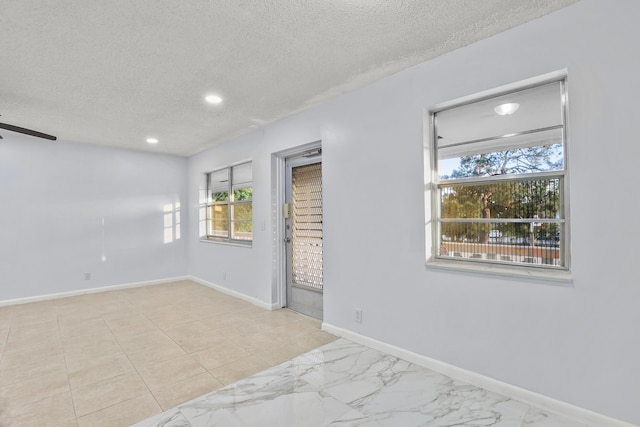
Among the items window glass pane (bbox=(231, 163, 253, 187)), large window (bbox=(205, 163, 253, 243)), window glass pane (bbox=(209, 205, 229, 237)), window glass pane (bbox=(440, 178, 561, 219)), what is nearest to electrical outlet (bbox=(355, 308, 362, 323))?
window glass pane (bbox=(440, 178, 561, 219))

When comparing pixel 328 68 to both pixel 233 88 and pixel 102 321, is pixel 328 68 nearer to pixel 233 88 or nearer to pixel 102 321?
pixel 233 88

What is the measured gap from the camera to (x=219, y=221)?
19.5ft

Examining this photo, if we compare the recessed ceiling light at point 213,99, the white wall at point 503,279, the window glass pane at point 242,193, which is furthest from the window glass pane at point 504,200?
the window glass pane at point 242,193

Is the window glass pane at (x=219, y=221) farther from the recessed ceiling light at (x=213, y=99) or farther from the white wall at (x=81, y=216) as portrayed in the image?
the recessed ceiling light at (x=213, y=99)

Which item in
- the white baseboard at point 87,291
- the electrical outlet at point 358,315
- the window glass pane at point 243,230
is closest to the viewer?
the electrical outlet at point 358,315

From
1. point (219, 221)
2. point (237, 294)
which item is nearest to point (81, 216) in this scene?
point (219, 221)

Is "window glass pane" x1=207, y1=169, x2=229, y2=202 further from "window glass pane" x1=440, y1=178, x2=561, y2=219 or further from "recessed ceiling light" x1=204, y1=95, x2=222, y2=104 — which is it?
"window glass pane" x1=440, y1=178, x2=561, y2=219

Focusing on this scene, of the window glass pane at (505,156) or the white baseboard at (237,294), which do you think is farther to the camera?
the white baseboard at (237,294)

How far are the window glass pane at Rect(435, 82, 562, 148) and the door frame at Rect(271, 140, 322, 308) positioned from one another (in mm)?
2213

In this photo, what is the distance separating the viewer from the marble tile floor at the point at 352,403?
1.96 m

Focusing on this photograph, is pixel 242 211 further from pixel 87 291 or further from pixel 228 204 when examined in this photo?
pixel 87 291

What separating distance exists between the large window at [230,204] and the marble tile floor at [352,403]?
2.83 meters

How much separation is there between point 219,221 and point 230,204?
22.8 inches

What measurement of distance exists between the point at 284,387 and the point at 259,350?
2.44ft
